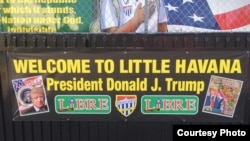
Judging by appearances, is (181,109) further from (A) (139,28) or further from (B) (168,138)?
(A) (139,28)

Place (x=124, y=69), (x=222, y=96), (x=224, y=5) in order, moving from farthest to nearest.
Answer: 1. (x=222, y=96)
2. (x=124, y=69)
3. (x=224, y=5)

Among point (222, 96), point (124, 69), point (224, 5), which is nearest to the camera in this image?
point (224, 5)

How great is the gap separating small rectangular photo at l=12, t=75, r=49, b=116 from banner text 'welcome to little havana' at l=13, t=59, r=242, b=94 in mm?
102

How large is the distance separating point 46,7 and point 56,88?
37.9 inches

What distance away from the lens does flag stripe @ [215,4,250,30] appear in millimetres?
3744

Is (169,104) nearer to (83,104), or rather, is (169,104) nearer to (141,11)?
(83,104)

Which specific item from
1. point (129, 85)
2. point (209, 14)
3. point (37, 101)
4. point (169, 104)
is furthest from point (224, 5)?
point (37, 101)

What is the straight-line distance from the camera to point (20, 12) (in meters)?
3.77

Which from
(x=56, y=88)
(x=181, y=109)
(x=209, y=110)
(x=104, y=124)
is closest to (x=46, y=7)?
(x=56, y=88)

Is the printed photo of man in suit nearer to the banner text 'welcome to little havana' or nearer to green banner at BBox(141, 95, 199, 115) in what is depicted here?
the banner text 'welcome to little havana'

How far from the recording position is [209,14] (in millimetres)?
3744

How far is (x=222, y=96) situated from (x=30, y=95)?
2.34 m

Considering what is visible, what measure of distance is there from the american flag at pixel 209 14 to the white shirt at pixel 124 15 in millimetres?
115

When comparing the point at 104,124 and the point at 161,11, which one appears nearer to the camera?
the point at 161,11
